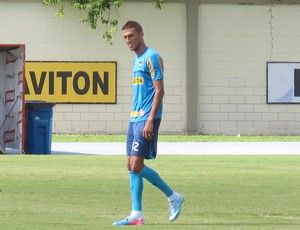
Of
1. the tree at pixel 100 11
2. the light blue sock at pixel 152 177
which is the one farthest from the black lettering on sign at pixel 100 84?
the light blue sock at pixel 152 177

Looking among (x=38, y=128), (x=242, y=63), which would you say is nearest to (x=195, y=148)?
(x=38, y=128)

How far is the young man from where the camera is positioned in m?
11.6

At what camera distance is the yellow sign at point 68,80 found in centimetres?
3784

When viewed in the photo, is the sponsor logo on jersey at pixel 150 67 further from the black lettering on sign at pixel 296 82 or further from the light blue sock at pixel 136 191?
the black lettering on sign at pixel 296 82

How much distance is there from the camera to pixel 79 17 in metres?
38.0

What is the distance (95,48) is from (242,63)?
4895 mm

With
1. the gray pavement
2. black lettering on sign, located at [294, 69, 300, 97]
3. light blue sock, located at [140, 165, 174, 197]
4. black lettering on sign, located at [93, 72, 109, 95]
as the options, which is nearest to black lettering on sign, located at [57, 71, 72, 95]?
black lettering on sign, located at [93, 72, 109, 95]

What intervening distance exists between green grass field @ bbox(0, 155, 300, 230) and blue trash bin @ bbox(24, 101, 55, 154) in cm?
143

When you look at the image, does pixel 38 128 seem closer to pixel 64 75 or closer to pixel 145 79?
pixel 64 75

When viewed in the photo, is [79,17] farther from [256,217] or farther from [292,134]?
[256,217]

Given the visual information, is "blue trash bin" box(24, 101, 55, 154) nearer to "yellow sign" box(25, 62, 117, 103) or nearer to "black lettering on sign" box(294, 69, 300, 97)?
"yellow sign" box(25, 62, 117, 103)

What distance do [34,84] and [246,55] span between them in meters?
7.09

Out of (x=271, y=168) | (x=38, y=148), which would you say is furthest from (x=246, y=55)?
(x=271, y=168)

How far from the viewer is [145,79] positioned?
38.2ft
